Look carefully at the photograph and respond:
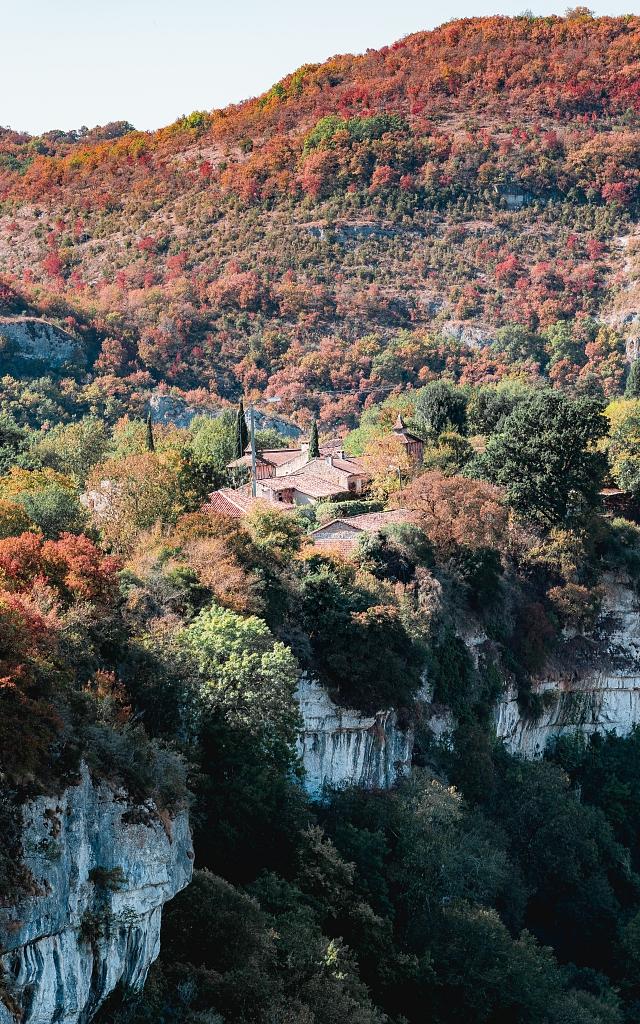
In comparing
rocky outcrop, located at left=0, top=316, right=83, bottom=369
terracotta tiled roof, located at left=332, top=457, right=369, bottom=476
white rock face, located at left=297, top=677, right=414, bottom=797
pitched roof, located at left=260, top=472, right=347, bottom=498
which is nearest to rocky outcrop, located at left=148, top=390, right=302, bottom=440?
rocky outcrop, located at left=0, top=316, right=83, bottom=369

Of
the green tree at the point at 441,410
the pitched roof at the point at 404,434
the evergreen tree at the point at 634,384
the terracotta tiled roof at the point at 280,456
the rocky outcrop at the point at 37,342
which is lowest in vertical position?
the evergreen tree at the point at 634,384

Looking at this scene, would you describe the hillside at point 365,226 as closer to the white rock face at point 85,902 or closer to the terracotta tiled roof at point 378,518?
the terracotta tiled roof at point 378,518

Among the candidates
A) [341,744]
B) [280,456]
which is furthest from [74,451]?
[341,744]

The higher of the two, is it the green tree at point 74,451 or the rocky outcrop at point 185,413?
the green tree at point 74,451

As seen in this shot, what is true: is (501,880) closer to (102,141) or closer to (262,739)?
(262,739)

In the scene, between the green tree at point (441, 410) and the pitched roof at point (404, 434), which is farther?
the green tree at point (441, 410)

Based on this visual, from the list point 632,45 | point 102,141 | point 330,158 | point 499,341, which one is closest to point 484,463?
point 499,341

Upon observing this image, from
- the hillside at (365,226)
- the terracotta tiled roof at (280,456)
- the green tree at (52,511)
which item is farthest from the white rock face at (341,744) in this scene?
the hillside at (365,226)
